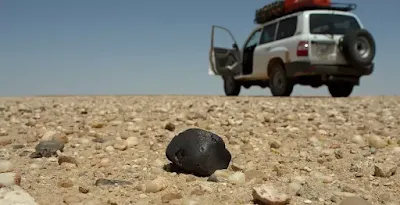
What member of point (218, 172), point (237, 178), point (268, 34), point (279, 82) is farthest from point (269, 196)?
point (268, 34)

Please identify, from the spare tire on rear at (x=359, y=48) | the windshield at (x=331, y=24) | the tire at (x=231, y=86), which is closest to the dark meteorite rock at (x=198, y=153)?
the spare tire on rear at (x=359, y=48)

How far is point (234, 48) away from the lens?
1189 centimetres

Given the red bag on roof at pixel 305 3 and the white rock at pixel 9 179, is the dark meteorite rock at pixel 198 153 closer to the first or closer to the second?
the white rock at pixel 9 179

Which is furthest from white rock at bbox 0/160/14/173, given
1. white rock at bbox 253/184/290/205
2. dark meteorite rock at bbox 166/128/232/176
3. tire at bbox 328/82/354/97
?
→ tire at bbox 328/82/354/97

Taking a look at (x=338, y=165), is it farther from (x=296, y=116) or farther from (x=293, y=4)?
(x=293, y=4)

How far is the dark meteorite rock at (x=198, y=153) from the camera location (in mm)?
2672

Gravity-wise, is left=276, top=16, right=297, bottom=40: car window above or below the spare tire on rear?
above

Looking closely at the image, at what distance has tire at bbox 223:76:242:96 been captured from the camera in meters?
12.2

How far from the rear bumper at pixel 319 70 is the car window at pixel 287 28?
28.8 inches

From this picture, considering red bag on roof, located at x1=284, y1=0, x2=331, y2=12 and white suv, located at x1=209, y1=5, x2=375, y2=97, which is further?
red bag on roof, located at x1=284, y1=0, x2=331, y2=12

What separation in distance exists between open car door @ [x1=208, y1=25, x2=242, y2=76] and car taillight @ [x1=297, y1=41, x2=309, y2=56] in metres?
3.10

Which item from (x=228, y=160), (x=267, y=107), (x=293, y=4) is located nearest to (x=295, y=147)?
→ (x=228, y=160)

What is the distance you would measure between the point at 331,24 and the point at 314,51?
0.81 meters

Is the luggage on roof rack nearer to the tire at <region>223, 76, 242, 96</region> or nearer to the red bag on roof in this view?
the red bag on roof
